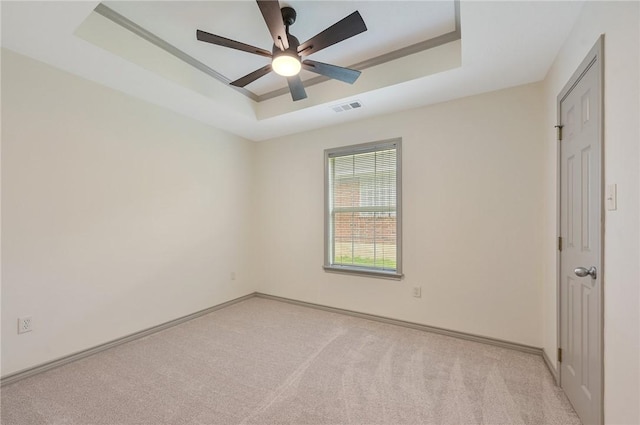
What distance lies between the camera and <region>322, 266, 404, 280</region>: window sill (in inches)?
128

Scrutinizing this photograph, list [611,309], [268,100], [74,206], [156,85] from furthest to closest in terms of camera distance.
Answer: [268,100], [156,85], [74,206], [611,309]

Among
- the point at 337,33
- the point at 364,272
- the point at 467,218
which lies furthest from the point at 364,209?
the point at 337,33

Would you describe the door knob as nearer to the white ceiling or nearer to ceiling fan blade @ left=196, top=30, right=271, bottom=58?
the white ceiling

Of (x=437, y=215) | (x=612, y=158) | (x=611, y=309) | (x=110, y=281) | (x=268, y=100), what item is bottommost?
(x=110, y=281)

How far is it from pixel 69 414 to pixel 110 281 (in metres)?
1.22

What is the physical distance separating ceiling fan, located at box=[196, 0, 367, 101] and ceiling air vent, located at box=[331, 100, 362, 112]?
0.72 meters

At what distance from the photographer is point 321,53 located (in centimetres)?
263

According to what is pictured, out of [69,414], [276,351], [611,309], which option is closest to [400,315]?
[276,351]

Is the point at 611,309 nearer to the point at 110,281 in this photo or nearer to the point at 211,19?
the point at 211,19

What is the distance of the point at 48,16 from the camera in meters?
1.78

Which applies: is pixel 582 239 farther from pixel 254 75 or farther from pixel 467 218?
pixel 254 75

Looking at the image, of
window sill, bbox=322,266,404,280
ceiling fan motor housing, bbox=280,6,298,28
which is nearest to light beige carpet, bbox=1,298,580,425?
window sill, bbox=322,266,404,280

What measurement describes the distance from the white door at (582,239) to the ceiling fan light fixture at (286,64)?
1808 millimetres

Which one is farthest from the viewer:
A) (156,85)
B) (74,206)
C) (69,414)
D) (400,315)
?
(400,315)
